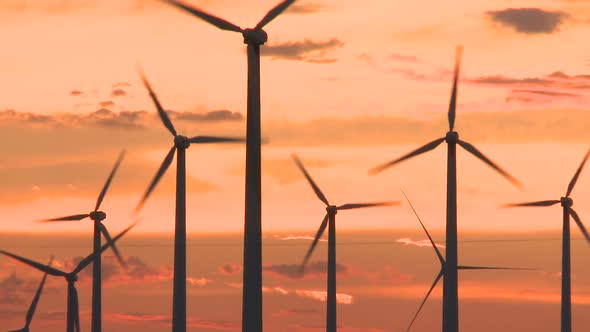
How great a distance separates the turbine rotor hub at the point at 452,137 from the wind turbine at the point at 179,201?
79.5ft

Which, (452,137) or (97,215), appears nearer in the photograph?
(452,137)

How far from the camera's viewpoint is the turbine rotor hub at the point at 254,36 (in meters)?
93.3

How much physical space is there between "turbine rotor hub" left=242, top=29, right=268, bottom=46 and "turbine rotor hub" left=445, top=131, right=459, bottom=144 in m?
41.7

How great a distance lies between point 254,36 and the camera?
93.4 m

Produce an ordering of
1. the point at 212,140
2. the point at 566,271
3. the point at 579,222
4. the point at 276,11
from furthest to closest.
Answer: the point at 566,271, the point at 579,222, the point at 212,140, the point at 276,11

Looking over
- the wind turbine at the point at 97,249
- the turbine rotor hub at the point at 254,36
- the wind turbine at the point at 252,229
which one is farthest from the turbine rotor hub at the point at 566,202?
the wind turbine at the point at 252,229

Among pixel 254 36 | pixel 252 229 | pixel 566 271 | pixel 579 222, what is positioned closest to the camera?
pixel 252 229

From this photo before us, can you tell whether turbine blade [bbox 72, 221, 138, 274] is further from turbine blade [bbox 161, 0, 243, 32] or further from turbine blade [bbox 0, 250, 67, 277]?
turbine blade [bbox 161, 0, 243, 32]

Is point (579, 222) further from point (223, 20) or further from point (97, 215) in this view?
point (223, 20)

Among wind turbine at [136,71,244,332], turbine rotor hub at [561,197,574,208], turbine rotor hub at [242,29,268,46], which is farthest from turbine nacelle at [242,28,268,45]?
A: turbine rotor hub at [561,197,574,208]


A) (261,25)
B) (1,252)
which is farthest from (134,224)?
(261,25)

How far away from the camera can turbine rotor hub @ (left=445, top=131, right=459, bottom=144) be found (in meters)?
132

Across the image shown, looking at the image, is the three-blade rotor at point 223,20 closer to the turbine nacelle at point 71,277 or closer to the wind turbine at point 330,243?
the wind turbine at point 330,243

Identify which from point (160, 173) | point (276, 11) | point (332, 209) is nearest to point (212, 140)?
point (160, 173)
